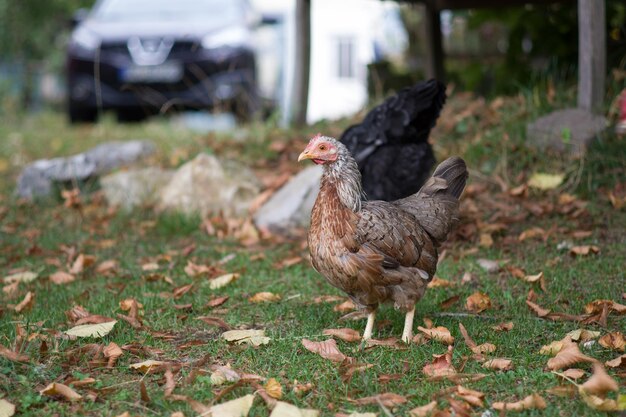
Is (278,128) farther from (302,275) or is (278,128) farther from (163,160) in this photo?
(302,275)

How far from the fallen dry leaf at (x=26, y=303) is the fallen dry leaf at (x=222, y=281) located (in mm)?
993

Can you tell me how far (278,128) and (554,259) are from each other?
383 cm

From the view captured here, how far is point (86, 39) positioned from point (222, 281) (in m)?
6.69

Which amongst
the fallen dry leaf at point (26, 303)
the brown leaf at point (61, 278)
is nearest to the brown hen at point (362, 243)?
the fallen dry leaf at point (26, 303)

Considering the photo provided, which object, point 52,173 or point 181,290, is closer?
point 181,290

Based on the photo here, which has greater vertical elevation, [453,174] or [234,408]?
[453,174]

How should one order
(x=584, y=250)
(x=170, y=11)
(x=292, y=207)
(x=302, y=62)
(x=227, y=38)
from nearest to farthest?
(x=584, y=250) < (x=292, y=207) < (x=302, y=62) < (x=227, y=38) < (x=170, y=11)

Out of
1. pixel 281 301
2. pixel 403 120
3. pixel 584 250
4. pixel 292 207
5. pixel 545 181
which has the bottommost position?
pixel 281 301

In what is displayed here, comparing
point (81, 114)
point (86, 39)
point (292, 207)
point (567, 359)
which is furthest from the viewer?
point (81, 114)

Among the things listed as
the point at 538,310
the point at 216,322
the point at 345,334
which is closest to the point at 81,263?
the point at 216,322

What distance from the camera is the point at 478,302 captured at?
4000 mm

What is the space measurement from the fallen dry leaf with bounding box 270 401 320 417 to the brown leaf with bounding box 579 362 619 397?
0.98 m

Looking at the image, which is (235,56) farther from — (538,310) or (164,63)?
(538,310)

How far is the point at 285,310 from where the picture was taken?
160 inches
